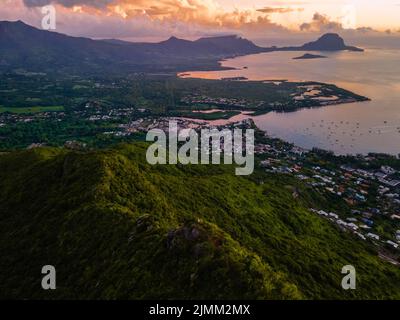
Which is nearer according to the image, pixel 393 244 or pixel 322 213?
pixel 393 244

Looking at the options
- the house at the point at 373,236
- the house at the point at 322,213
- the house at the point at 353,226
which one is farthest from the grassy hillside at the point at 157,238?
the house at the point at 322,213

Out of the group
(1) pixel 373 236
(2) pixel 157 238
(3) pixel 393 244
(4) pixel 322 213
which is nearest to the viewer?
(2) pixel 157 238

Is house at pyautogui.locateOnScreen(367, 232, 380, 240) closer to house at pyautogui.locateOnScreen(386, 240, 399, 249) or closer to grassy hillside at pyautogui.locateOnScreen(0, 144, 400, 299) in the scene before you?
house at pyautogui.locateOnScreen(386, 240, 399, 249)

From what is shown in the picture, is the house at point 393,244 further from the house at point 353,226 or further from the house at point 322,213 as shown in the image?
the house at point 322,213

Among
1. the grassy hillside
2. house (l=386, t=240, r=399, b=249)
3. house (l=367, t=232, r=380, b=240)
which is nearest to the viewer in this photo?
the grassy hillside

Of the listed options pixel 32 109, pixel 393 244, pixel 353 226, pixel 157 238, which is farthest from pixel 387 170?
pixel 32 109

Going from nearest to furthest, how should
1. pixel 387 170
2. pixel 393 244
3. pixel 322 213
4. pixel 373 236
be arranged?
1. pixel 393 244
2. pixel 373 236
3. pixel 322 213
4. pixel 387 170

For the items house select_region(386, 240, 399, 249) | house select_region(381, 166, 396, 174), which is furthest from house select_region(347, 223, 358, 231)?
house select_region(381, 166, 396, 174)

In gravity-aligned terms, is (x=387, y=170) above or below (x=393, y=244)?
above

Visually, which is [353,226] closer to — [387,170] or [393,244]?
[393,244]
